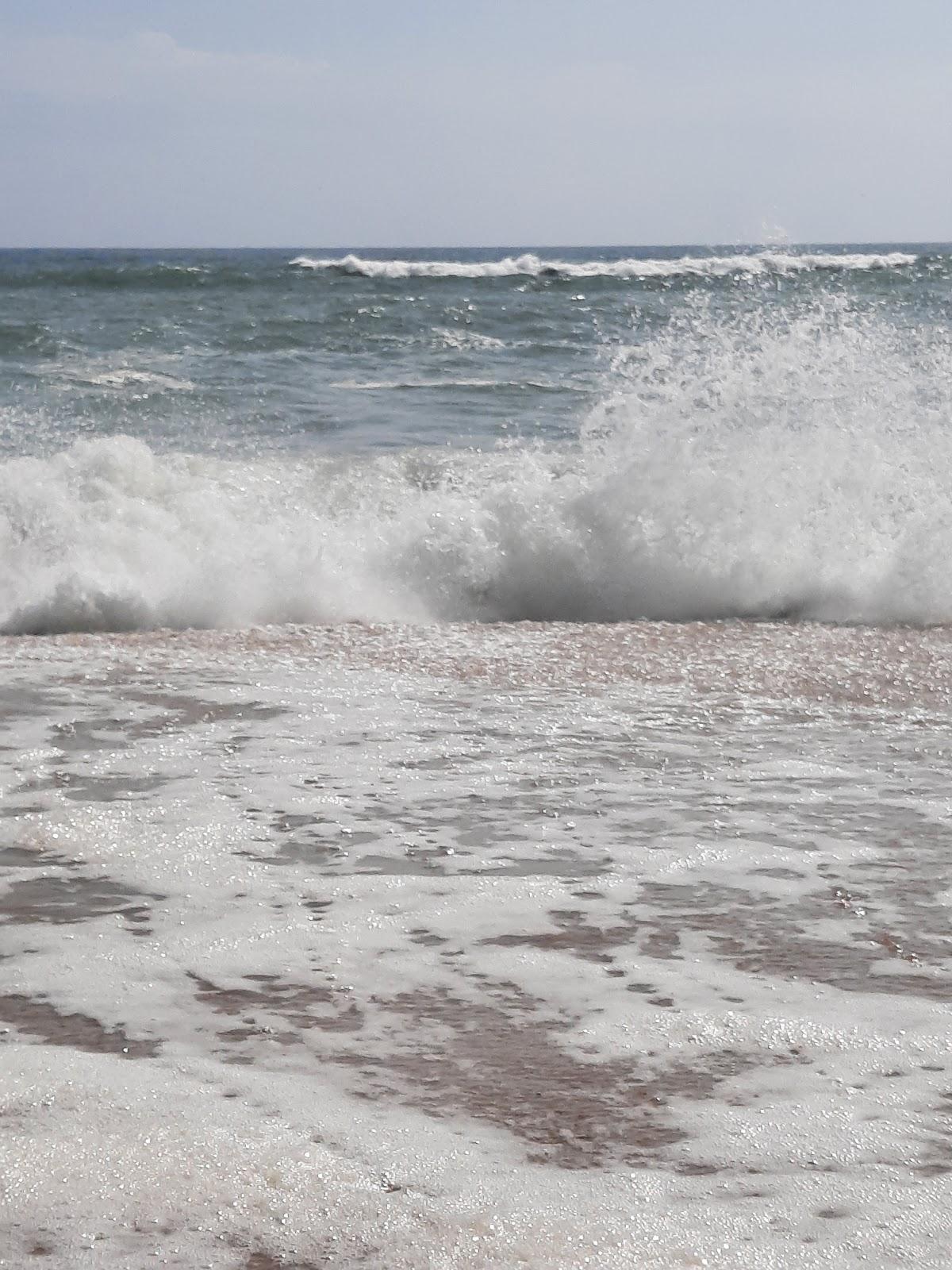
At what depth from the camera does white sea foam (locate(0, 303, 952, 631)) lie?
555 cm

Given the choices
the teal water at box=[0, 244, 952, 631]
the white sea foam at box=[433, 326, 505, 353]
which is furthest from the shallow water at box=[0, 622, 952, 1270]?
the white sea foam at box=[433, 326, 505, 353]

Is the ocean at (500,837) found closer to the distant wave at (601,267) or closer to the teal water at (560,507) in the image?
Answer: the teal water at (560,507)

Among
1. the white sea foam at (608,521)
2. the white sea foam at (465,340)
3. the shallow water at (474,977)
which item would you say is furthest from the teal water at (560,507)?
the white sea foam at (465,340)

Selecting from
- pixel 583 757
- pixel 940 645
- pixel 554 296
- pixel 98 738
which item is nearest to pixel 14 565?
pixel 98 738

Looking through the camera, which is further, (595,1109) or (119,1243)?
(595,1109)

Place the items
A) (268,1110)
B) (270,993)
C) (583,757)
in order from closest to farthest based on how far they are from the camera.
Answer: (268,1110) < (270,993) < (583,757)

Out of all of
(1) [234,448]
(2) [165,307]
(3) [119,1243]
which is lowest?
(3) [119,1243]

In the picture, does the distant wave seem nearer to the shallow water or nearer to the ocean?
the ocean

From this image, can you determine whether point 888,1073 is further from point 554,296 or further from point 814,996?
point 554,296

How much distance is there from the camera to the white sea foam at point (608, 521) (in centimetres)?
555

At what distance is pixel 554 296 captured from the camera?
72.2 ft

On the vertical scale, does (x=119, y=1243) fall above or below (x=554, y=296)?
below

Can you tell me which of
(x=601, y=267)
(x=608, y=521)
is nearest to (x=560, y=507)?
(x=608, y=521)

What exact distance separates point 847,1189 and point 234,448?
729 cm
